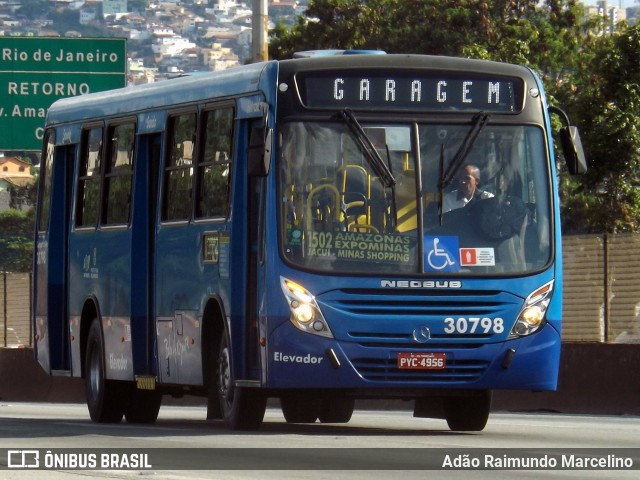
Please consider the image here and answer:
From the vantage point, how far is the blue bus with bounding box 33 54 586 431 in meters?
15.2

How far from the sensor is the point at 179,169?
17484 millimetres

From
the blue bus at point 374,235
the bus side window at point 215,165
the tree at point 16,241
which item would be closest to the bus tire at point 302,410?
the blue bus at point 374,235

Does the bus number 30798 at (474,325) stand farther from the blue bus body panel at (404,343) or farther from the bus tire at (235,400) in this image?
the bus tire at (235,400)

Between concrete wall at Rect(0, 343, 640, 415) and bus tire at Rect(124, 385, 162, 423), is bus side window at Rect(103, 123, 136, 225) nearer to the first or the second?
bus tire at Rect(124, 385, 162, 423)

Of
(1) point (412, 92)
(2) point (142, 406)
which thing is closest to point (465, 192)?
(1) point (412, 92)

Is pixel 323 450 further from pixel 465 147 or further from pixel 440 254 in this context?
pixel 465 147

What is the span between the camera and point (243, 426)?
16.2 metres

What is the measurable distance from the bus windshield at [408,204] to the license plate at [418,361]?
670 mm

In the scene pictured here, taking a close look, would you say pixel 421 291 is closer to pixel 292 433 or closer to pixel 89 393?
pixel 292 433

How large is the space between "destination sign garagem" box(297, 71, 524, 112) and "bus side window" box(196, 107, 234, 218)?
1066 mm

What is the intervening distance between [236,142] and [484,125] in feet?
6.84

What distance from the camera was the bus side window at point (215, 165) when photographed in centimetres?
1633

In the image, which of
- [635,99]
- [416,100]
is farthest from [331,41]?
[416,100]

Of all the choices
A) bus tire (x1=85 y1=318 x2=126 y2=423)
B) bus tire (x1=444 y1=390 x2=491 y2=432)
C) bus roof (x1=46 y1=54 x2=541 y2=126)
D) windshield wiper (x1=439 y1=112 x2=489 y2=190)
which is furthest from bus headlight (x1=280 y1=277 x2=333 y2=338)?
bus tire (x1=85 y1=318 x2=126 y2=423)
